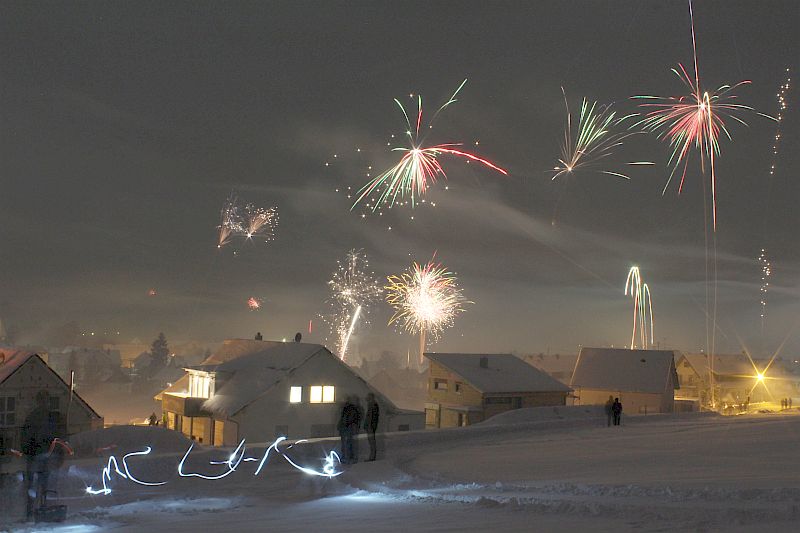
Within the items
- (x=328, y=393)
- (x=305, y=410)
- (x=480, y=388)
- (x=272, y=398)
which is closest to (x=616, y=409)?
(x=328, y=393)

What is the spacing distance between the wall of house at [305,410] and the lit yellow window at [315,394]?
0.62ft

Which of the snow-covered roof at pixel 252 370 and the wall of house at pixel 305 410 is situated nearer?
the wall of house at pixel 305 410

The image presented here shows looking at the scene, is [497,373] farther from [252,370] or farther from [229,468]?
[229,468]

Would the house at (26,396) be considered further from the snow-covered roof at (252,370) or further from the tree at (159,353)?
the tree at (159,353)

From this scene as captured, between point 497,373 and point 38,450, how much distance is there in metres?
44.1

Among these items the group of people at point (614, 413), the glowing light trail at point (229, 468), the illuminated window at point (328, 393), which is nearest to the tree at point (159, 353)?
the illuminated window at point (328, 393)

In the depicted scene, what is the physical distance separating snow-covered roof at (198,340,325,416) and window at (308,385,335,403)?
194cm

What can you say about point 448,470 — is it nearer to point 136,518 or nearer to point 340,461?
point 340,461

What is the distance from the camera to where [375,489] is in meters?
15.4

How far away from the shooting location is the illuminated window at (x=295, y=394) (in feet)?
135

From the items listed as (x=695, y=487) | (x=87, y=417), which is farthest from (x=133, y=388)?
(x=695, y=487)

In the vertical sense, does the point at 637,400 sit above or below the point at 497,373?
below

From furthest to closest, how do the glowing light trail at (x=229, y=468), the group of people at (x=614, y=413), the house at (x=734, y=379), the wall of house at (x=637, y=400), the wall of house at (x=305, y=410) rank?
the house at (x=734, y=379)
the wall of house at (x=637, y=400)
the wall of house at (x=305, y=410)
the group of people at (x=614, y=413)
the glowing light trail at (x=229, y=468)

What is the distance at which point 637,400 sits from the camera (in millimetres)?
61719
